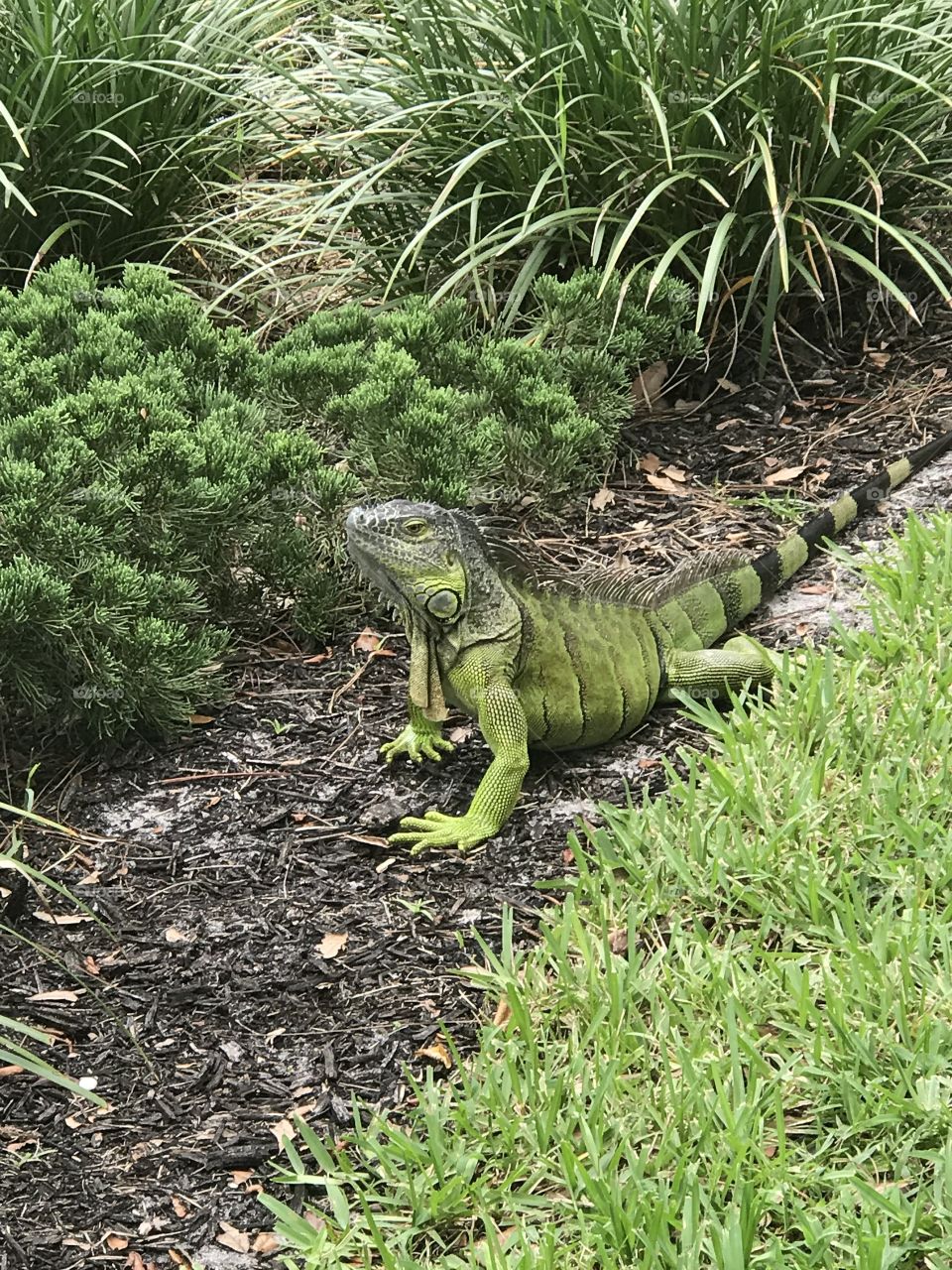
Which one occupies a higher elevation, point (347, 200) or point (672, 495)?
point (347, 200)

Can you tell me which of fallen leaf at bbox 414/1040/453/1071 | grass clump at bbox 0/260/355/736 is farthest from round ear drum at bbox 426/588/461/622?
fallen leaf at bbox 414/1040/453/1071

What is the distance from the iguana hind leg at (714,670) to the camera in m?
4.12

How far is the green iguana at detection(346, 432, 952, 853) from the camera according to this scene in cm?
372

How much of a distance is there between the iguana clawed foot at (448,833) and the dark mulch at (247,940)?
1.9 inches

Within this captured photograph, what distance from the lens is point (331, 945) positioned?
3438mm

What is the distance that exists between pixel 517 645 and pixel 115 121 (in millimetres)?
3718

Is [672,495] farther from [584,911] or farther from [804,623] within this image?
[584,911]

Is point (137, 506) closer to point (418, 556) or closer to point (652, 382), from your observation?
point (418, 556)

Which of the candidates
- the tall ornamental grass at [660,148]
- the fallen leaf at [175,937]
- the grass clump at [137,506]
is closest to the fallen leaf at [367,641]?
the grass clump at [137,506]

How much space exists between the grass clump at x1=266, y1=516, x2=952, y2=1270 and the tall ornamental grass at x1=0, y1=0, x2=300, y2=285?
3.90 meters

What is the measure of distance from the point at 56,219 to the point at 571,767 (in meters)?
3.87

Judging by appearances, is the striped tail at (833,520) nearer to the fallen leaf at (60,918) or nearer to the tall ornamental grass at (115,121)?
the fallen leaf at (60,918)

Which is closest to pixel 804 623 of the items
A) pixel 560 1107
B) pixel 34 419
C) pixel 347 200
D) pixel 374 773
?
pixel 374 773

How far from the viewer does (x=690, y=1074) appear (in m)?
2.77
